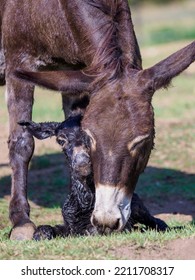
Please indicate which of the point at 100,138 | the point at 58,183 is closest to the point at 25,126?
the point at 100,138

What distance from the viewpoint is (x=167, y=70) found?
7027 mm

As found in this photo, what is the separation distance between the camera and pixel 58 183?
37.4ft

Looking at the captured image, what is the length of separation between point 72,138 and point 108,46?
0.88 meters

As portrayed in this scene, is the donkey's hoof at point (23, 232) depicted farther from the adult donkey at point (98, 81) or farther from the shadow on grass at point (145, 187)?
the shadow on grass at point (145, 187)

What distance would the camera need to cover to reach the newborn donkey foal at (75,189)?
24.8 feet

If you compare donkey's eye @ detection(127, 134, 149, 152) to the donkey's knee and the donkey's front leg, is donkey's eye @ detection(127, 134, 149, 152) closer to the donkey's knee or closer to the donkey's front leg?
the donkey's knee

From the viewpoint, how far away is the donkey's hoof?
780cm

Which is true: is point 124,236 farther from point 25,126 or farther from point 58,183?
point 58,183

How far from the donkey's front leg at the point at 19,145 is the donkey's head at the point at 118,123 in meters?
1.44

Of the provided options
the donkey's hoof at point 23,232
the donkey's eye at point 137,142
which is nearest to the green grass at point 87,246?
the donkey's eye at point 137,142

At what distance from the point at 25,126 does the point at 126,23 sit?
54.3 inches

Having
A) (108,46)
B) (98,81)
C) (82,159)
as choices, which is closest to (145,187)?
(82,159)
